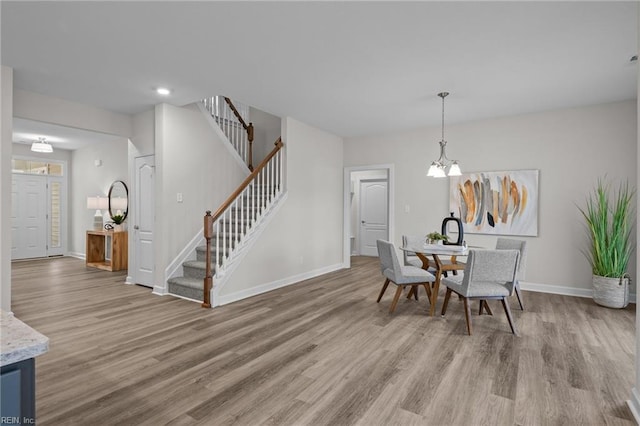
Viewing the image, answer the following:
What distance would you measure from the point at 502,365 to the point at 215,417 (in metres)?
2.15

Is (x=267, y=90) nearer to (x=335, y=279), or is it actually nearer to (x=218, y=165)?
(x=218, y=165)

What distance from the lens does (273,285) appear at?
4.96 m

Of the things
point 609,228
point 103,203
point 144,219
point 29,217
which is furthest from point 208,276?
point 29,217

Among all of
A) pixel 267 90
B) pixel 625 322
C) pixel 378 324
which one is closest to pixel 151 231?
pixel 267 90

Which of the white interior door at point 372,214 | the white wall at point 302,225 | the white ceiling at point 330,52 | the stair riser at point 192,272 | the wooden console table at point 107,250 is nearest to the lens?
the white ceiling at point 330,52

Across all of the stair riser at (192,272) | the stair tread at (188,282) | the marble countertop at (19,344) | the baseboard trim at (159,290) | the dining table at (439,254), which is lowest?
the baseboard trim at (159,290)

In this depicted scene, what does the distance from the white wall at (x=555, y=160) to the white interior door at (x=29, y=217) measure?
8.85 meters

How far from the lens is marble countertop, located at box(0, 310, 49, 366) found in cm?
83

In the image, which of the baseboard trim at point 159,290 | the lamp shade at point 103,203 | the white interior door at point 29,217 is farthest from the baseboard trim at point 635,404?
the white interior door at point 29,217

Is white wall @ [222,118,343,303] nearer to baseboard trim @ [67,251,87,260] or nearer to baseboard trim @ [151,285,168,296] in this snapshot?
baseboard trim @ [151,285,168,296]

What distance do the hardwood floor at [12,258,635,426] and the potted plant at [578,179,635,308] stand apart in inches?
9.3

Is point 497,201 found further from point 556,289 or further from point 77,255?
point 77,255

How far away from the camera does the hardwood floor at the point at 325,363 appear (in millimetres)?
1980

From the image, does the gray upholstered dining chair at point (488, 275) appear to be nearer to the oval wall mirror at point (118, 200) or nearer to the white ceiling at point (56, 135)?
the white ceiling at point (56, 135)
